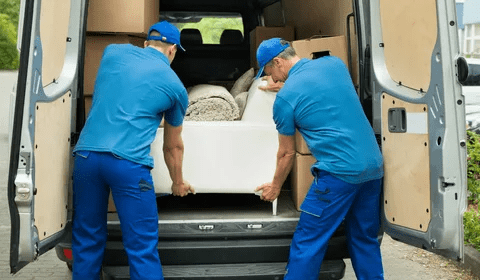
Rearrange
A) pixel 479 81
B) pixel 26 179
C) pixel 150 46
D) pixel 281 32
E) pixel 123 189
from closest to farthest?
pixel 26 179 → pixel 123 189 → pixel 150 46 → pixel 479 81 → pixel 281 32

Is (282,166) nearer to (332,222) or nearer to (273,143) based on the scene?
(273,143)

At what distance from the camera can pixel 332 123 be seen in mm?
3961

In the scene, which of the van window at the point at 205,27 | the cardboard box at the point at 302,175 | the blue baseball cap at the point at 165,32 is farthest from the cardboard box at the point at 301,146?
the van window at the point at 205,27

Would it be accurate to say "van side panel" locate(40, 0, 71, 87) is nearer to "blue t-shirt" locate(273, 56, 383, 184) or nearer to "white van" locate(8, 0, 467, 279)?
"white van" locate(8, 0, 467, 279)

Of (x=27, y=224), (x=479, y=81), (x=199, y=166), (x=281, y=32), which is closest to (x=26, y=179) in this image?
(x=27, y=224)

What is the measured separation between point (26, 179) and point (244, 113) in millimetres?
1849

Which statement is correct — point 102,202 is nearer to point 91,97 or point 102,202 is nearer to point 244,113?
point 91,97

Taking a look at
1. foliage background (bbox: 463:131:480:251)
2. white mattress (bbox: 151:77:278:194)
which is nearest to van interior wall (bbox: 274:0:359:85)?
white mattress (bbox: 151:77:278:194)

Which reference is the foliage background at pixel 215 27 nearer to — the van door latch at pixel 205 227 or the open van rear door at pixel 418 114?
the open van rear door at pixel 418 114

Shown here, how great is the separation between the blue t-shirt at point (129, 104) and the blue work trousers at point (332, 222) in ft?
3.00

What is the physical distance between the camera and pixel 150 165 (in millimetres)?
3820

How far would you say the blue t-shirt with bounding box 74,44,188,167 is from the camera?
3.75m

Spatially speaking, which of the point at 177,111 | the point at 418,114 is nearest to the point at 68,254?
the point at 177,111

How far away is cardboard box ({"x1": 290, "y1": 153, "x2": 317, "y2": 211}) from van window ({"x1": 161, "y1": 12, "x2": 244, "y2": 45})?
10.4ft
